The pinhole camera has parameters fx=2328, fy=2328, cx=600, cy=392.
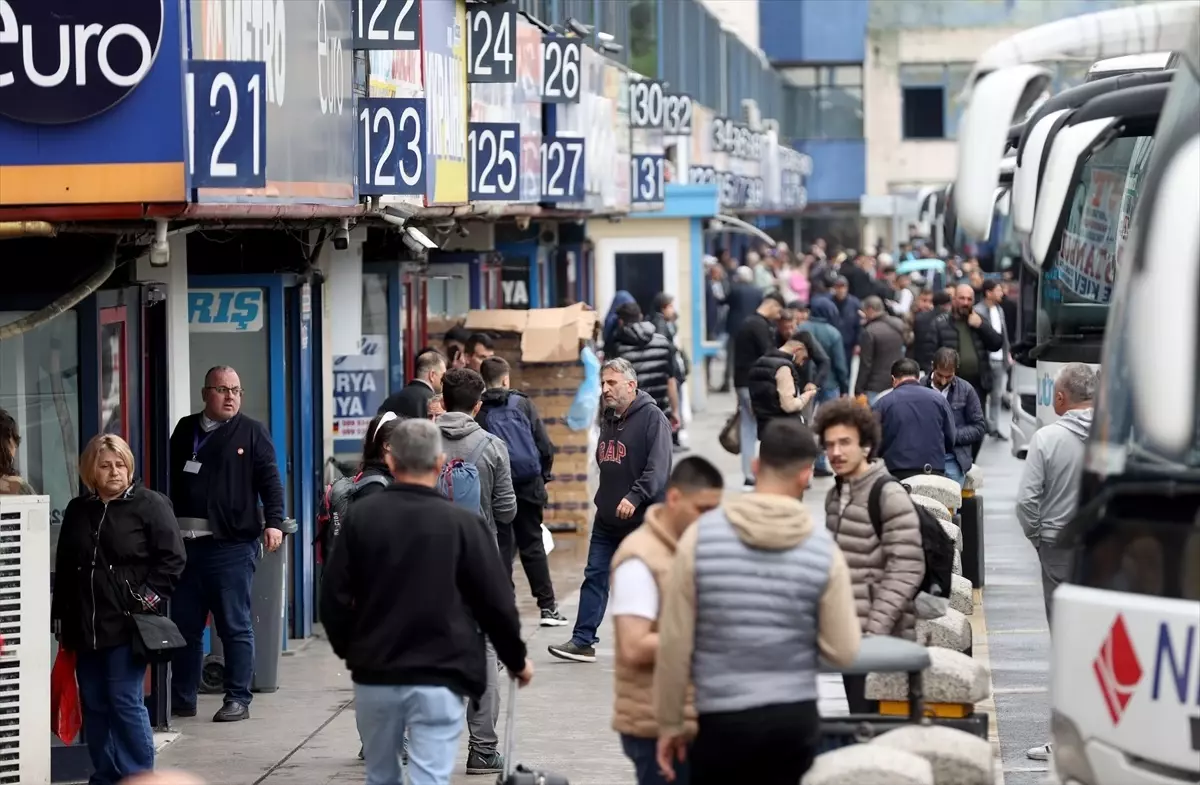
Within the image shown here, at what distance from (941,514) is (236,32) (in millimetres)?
4913

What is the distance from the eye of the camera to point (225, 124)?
942 cm

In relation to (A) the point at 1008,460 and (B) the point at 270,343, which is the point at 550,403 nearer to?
(B) the point at 270,343

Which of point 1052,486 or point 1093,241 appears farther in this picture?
point 1093,241

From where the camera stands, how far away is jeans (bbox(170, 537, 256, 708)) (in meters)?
12.0

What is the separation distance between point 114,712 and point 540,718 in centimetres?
277

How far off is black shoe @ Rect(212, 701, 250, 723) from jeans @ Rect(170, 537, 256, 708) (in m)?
0.04

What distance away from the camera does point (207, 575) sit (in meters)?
12.0

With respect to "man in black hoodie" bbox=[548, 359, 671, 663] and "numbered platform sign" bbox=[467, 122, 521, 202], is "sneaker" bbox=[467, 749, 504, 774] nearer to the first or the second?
"man in black hoodie" bbox=[548, 359, 671, 663]

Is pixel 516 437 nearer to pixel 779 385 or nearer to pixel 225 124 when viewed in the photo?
pixel 779 385

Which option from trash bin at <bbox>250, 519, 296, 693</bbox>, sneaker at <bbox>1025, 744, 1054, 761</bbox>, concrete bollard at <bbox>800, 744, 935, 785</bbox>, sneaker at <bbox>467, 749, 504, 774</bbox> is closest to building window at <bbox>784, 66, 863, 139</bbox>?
Answer: trash bin at <bbox>250, 519, 296, 693</bbox>

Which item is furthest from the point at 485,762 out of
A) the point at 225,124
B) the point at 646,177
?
the point at 646,177

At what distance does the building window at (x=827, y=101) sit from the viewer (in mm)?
66688

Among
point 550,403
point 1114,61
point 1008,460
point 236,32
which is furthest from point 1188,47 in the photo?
point 1008,460

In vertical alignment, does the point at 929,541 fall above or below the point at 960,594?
above
